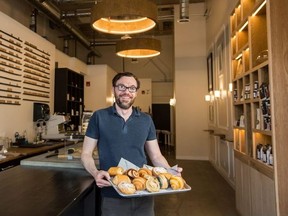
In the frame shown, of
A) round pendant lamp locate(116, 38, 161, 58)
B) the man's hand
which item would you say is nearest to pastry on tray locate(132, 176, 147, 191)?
the man's hand

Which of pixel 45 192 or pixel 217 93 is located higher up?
pixel 217 93

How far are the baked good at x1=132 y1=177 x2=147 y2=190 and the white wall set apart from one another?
267 inches

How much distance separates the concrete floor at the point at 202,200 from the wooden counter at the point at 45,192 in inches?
76.5

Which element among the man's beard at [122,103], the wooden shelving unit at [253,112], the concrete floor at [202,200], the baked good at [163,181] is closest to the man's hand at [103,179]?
the baked good at [163,181]

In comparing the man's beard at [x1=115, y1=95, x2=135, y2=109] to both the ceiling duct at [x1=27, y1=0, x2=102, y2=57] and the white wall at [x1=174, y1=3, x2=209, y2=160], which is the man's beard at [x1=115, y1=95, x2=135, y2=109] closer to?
the ceiling duct at [x1=27, y1=0, x2=102, y2=57]

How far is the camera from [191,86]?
803 cm

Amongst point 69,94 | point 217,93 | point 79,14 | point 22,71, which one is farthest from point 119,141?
point 79,14

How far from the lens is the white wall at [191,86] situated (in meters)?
7.95

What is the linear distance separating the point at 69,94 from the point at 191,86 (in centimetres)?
388

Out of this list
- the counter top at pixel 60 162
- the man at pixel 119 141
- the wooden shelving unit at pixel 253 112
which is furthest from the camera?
the wooden shelving unit at pixel 253 112

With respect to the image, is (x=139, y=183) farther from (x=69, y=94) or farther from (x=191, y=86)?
(x=191, y=86)

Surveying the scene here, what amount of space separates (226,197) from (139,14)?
339cm

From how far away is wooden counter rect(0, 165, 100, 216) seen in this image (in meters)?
1.26

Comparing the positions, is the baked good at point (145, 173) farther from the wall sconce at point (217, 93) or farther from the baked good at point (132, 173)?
the wall sconce at point (217, 93)
